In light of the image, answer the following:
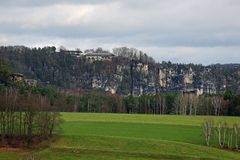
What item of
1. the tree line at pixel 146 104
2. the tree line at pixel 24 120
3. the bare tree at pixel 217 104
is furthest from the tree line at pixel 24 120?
the bare tree at pixel 217 104

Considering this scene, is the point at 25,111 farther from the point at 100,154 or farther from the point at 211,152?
the point at 211,152

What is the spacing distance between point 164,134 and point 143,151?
20542 millimetres

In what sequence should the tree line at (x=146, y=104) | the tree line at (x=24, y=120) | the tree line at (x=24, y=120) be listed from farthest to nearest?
the tree line at (x=146, y=104) < the tree line at (x=24, y=120) < the tree line at (x=24, y=120)

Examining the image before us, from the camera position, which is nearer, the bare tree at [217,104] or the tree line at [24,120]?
the tree line at [24,120]

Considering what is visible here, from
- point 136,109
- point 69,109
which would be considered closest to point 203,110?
point 136,109

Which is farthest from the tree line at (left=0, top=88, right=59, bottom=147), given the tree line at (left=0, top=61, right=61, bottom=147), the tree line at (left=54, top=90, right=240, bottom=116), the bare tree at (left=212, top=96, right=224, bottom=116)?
the bare tree at (left=212, top=96, right=224, bottom=116)

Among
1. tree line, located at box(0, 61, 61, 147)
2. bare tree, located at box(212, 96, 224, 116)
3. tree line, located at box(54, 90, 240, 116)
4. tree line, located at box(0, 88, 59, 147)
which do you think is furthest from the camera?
tree line, located at box(54, 90, 240, 116)

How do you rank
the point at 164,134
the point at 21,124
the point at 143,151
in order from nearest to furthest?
the point at 143,151 < the point at 21,124 < the point at 164,134

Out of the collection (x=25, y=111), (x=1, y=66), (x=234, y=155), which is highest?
(x=1, y=66)

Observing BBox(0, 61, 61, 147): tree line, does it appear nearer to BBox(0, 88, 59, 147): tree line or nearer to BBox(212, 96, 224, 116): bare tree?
BBox(0, 88, 59, 147): tree line

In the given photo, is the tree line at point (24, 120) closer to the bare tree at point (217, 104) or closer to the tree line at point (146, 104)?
the tree line at point (146, 104)

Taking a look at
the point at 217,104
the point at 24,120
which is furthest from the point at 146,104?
the point at 24,120

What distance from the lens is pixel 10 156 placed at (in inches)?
2028

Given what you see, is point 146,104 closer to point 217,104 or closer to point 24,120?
point 217,104
